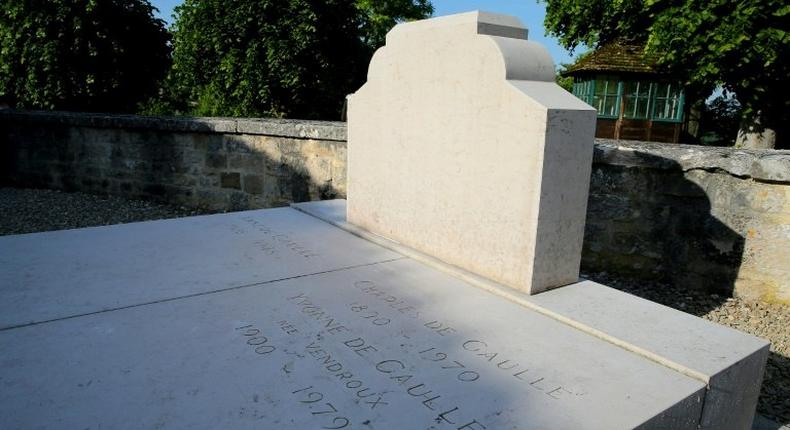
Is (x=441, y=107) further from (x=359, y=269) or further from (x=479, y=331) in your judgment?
(x=479, y=331)

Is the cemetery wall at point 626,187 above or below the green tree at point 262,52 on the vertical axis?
below

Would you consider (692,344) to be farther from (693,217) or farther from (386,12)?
(386,12)

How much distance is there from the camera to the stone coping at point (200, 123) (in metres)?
5.46

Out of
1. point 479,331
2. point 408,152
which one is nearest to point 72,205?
point 408,152

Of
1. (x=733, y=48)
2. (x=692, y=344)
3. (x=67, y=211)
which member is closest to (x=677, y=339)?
(x=692, y=344)

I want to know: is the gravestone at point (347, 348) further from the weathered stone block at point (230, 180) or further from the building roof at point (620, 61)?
the building roof at point (620, 61)

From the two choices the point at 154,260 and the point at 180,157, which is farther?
the point at 180,157

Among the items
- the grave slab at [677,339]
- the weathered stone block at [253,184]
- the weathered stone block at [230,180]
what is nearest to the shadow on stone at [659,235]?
the grave slab at [677,339]

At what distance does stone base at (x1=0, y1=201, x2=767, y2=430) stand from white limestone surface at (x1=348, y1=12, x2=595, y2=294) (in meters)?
0.21

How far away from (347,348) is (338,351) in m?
0.04

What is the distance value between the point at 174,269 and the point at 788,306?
13.0 ft

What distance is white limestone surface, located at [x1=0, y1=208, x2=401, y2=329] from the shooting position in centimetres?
235

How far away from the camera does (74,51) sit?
7738 millimetres

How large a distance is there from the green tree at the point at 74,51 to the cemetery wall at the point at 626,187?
71.9 inches
